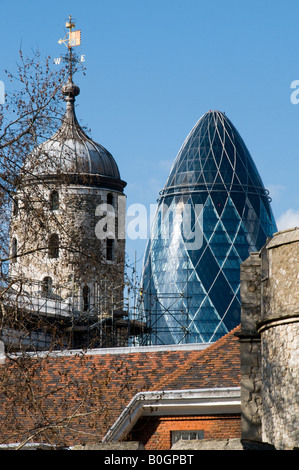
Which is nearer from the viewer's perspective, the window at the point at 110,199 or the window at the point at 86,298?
the window at the point at 86,298

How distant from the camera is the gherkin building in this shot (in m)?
140

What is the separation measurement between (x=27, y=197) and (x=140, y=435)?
24.6 feet

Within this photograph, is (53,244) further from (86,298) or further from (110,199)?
(110,199)

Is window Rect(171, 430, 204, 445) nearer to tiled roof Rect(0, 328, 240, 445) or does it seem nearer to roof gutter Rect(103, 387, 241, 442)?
roof gutter Rect(103, 387, 241, 442)

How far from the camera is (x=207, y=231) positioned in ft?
475

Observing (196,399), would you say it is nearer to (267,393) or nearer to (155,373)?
(155,373)

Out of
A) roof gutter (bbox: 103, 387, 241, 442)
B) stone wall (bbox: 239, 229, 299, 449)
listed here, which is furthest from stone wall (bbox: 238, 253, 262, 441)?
roof gutter (bbox: 103, 387, 241, 442)

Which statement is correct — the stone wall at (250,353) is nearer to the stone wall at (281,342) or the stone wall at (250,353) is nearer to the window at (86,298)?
the stone wall at (281,342)

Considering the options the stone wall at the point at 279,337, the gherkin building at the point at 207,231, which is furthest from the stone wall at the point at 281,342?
the gherkin building at the point at 207,231

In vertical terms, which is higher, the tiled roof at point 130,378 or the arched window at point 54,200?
the arched window at point 54,200

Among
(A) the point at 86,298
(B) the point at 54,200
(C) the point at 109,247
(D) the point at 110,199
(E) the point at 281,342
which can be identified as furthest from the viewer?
(D) the point at 110,199

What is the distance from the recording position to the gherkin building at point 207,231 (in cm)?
14050

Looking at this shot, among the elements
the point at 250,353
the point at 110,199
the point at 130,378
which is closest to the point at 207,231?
the point at 110,199

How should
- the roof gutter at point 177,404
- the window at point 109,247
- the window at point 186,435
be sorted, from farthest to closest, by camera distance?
the window at point 109,247
the window at point 186,435
the roof gutter at point 177,404
